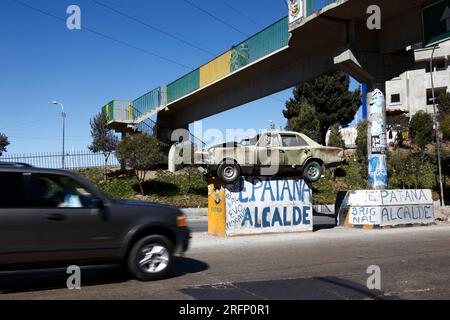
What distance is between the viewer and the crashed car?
15.8 m

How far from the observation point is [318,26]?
18.8m

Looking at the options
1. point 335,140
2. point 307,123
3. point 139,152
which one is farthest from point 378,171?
point 307,123

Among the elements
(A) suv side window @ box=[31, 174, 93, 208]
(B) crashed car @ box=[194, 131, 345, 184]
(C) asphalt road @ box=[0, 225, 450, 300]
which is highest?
(B) crashed car @ box=[194, 131, 345, 184]

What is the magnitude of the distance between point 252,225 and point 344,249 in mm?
3879

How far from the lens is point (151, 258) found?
24.9 ft

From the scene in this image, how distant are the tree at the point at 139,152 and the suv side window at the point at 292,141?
1563 cm

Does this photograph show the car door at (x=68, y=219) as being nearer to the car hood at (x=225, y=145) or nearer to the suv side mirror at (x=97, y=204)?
the suv side mirror at (x=97, y=204)

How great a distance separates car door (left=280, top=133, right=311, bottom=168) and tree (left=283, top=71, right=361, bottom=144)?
3509 cm

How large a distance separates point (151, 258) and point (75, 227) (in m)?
1.32

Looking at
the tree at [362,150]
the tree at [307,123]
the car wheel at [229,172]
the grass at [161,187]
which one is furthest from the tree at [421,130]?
the car wheel at [229,172]

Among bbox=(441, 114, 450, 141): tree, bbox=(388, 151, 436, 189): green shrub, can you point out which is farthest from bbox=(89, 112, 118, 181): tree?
bbox=(441, 114, 450, 141): tree

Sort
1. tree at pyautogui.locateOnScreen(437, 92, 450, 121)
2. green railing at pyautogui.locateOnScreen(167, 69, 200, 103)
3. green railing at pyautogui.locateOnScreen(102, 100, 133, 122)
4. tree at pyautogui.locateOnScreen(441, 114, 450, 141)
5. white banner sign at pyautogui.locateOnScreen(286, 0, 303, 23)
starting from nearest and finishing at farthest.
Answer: white banner sign at pyautogui.locateOnScreen(286, 0, 303, 23)
green railing at pyautogui.locateOnScreen(167, 69, 200, 103)
green railing at pyautogui.locateOnScreen(102, 100, 133, 122)
tree at pyautogui.locateOnScreen(441, 114, 450, 141)
tree at pyautogui.locateOnScreen(437, 92, 450, 121)

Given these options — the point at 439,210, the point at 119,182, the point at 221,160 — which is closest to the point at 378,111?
the point at 439,210

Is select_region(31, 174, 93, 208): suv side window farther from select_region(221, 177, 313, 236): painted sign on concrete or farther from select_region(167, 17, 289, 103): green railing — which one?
Result: select_region(167, 17, 289, 103): green railing
